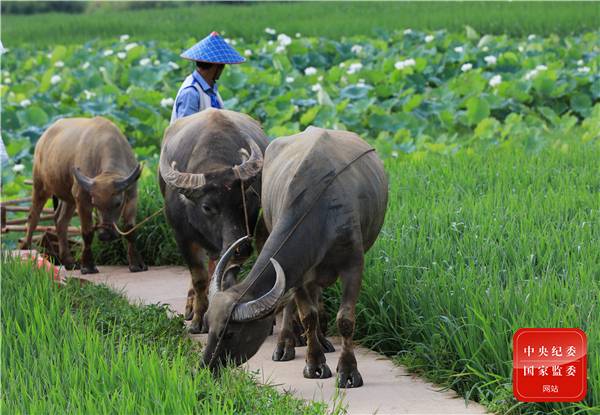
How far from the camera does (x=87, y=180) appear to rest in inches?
306

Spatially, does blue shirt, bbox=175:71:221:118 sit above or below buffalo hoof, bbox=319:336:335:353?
above

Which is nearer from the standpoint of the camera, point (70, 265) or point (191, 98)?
point (191, 98)

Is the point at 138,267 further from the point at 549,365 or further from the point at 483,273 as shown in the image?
the point at 549,365

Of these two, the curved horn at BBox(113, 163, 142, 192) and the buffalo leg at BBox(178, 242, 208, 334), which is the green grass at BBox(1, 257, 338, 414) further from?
the curved horn at BBox(113, 163, 142, 192)

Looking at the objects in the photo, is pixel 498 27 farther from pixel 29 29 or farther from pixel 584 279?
pixel 584 279

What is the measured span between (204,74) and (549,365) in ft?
11.5

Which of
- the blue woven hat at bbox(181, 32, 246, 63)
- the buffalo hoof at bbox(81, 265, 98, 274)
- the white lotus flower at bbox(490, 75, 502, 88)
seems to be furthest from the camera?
the white lotus flower at bbox(490, 75, 502, 88)

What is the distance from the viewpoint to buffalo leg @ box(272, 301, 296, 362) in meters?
5.80

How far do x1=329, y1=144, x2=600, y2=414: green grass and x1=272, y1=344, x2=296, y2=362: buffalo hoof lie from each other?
467mm

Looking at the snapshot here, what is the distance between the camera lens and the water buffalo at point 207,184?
19.8ft

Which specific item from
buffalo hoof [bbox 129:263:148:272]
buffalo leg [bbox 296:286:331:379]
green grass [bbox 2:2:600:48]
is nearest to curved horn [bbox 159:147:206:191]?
buffalo leg [bbox 296:286:331:379]

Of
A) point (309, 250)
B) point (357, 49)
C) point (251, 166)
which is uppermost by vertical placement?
point (251, 166)

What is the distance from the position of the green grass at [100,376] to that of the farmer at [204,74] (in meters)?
1.86

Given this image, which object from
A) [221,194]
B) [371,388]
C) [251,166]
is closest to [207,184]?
[221,194]
